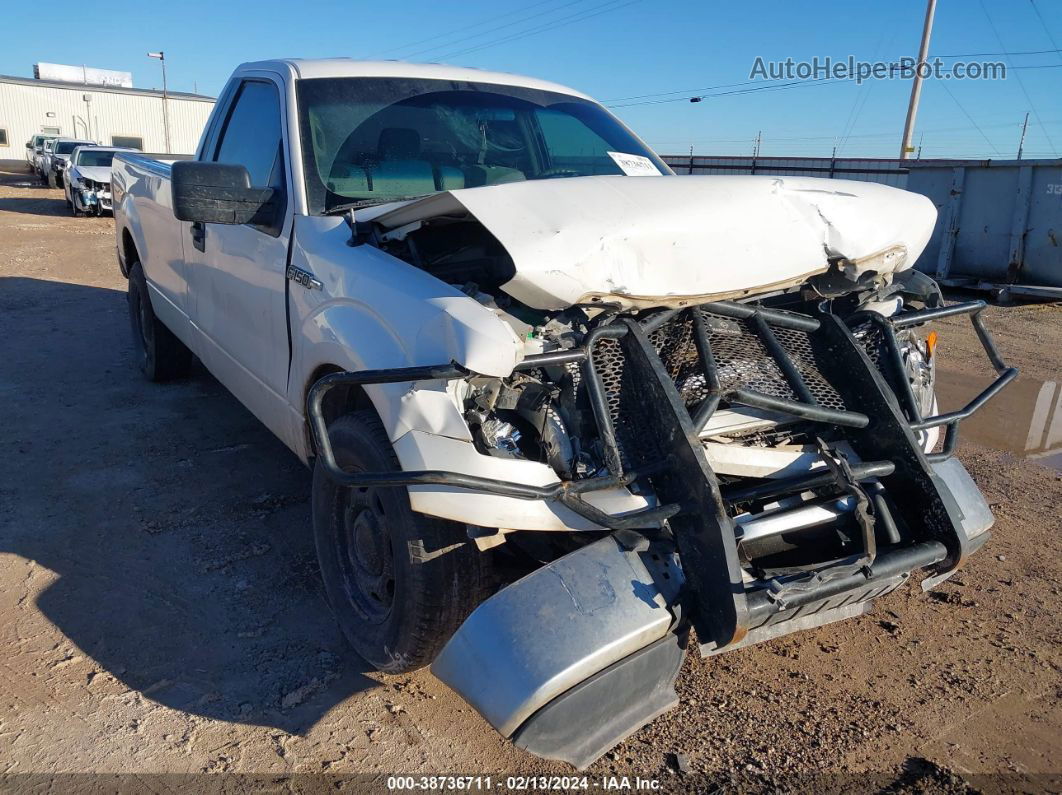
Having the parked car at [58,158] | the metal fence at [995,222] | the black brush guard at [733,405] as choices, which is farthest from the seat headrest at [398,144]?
the parked car at [58,158]

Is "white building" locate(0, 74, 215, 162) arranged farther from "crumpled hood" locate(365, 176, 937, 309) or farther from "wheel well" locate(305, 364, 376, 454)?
"crumpled hood" locate(365, 176, 937, 309)

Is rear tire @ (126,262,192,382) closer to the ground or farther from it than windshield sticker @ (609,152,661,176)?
closer to the ground

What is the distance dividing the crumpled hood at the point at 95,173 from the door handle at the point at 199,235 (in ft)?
56.7

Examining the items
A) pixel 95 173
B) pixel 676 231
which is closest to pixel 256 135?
pixel 676 231

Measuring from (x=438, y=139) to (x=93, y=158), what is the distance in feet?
65.1

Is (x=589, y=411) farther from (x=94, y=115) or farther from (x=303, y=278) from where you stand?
(x=94, y=115)

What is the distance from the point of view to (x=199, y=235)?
4.30 meters

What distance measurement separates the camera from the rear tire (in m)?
5.95

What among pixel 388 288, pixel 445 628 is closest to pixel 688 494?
pixel 445 628

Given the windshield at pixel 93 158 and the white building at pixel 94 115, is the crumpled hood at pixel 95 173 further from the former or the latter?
the white building at pixel 94 115

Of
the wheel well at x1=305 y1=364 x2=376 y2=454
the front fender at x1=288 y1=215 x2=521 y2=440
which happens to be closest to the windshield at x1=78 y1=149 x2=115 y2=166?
the front fender at x1=288 y1=215 x2=521 y2=440

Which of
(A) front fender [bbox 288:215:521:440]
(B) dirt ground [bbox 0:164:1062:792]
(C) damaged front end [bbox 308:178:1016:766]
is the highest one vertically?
(A) front fender [bbox 288:215:521:440]

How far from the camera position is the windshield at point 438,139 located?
3508 mm

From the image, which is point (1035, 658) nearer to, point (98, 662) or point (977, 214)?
point (98, 662)
